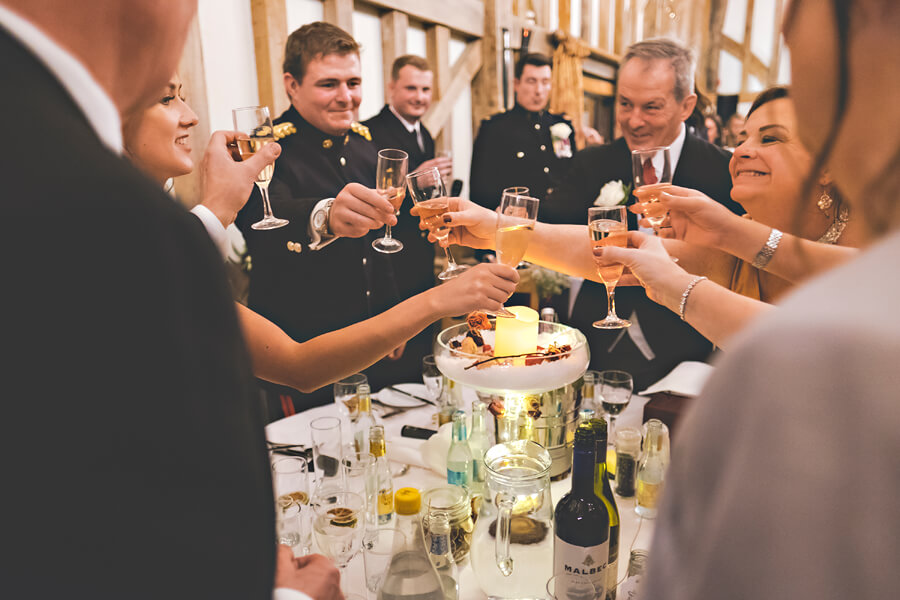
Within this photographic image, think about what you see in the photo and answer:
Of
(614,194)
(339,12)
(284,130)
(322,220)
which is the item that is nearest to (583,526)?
(322,220)

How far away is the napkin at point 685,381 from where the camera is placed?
1.57 meters

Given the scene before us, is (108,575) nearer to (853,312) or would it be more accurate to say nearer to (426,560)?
(853,312)

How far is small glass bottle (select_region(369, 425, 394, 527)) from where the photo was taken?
1.23 m

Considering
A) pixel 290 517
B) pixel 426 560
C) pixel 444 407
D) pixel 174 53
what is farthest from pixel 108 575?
pixel 444 407

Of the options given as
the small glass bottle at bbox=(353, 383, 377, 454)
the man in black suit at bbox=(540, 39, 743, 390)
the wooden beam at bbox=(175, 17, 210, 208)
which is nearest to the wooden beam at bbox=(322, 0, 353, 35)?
the wooden beam at bbox=(175, 17, 210, 208)

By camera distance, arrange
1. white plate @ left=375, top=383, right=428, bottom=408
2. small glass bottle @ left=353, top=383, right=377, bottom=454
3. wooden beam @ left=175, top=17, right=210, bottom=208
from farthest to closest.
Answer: wooden beam @ left=175, top=17, right=210, bottom=208 < white plate @ left=375, top=383, right=428, bottom=408 < small glass bottle @ left=353, top=383, right=377, bottom=454

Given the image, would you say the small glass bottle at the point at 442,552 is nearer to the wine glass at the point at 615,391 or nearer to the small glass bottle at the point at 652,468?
the small glass bottle at the point at 652,468

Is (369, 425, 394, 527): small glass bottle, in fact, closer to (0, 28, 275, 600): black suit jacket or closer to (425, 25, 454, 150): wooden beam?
(0, 28, 275, 600): black suit jacket

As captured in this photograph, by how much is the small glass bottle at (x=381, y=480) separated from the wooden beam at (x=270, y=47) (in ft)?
7.69

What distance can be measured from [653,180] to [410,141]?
228 cm

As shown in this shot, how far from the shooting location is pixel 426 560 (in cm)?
94

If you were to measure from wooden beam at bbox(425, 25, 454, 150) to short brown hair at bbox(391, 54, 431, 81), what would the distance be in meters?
0.79

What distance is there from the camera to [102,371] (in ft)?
1.22

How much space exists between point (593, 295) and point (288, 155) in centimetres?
157
